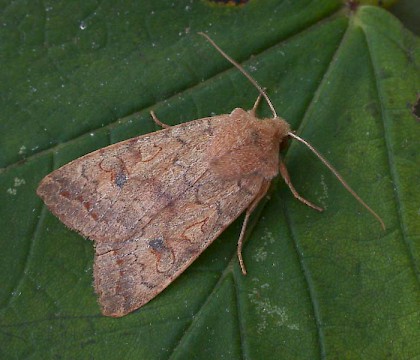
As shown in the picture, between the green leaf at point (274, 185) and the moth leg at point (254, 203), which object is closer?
the green leaf at point (274, 185)

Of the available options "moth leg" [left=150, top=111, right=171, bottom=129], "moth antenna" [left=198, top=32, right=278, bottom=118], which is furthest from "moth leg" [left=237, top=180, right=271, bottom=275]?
"moth leg" [left=150, top=111, right=171, bottom=129]

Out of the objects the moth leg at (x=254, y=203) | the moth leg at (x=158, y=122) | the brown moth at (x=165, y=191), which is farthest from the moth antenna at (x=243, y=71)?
the moth leg at (x=158, y=122)

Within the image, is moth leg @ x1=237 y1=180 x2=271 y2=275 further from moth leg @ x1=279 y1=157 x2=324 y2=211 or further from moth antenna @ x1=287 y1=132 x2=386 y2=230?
moth antenna @ x1=287 y1=132 x2=386 y2=230

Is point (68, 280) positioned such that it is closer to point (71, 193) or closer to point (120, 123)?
Answer: point (71, 193)

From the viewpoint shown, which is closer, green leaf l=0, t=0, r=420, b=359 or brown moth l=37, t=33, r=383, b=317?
green leaf l=0, t=0, r=420, b=359

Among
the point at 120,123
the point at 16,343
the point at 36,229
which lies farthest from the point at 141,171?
the point at 16,343

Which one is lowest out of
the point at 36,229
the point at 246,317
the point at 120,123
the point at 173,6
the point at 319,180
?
the point at 246,317

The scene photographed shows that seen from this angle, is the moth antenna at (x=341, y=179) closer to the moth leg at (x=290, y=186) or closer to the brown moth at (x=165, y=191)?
the brown moth at (x=165, y=191)
